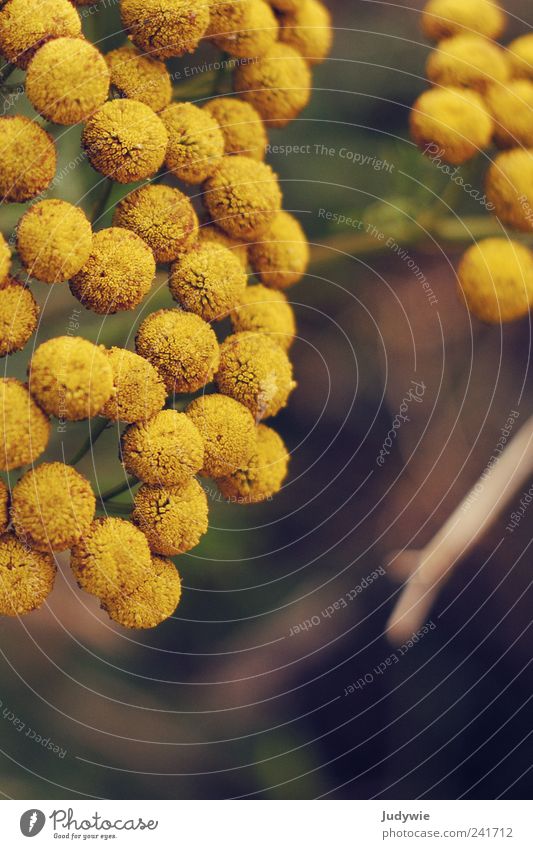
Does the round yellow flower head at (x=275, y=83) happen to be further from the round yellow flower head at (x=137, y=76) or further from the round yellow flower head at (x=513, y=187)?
the round yellow flower head at (x=513, y=187)

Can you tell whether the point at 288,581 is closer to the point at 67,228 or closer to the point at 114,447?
the point at 114,447

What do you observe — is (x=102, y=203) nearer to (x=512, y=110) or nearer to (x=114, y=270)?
(x=114, y=270)

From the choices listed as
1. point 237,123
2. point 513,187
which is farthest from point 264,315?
point 513,187

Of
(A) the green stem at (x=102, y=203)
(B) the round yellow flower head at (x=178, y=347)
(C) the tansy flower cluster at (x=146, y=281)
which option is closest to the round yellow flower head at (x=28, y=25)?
(C) the tansy flower cluster at (x=146, y=281)

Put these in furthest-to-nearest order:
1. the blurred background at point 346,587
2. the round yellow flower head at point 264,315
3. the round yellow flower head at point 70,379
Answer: the blurred background at point 346,587, the round yellow flower head at point 264,315, the round yellow flower head at point 70,379
